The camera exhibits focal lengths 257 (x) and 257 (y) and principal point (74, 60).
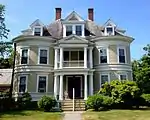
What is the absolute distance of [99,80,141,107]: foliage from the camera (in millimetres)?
25609

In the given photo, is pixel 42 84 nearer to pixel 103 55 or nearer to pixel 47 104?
pixel 47 104

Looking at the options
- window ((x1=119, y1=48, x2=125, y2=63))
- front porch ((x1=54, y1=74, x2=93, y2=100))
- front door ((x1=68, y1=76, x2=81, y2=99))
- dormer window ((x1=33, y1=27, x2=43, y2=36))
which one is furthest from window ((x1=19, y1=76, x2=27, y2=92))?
window ((x1=119, y1=48, x2=125, y2=63))

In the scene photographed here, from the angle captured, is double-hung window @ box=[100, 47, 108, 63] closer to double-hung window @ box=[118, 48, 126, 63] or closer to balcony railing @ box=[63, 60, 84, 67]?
double-hung window @ box=[118, 48, 126, 63]

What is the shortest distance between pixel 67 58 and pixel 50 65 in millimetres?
2351

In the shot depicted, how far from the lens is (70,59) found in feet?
105

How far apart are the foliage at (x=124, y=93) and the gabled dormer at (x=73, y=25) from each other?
8924 millimetres

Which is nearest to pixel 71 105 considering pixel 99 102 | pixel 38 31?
pixel 99 102

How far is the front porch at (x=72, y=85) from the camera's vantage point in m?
29.1

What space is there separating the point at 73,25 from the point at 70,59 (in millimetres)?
4365

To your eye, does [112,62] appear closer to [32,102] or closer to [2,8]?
[32,102]

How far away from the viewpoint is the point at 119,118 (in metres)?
19.2

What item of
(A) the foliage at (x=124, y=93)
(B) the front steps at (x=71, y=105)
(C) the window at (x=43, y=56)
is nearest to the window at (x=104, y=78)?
(A) the foliage at (x=124, y=93)

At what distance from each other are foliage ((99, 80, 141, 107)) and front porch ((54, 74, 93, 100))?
3.31 meters

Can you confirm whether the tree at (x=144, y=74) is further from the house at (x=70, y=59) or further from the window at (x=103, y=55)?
the window at (x=103, y=55)
